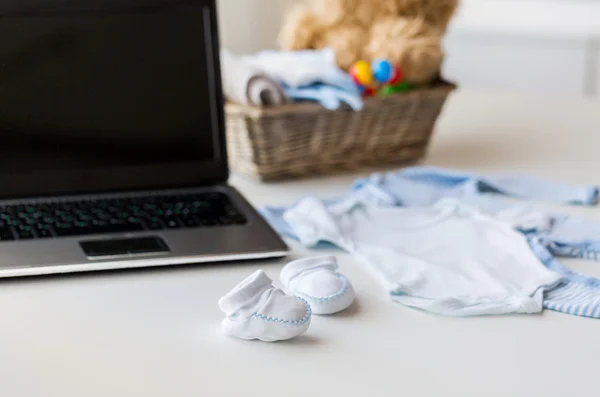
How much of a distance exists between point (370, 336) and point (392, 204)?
0.36 metres

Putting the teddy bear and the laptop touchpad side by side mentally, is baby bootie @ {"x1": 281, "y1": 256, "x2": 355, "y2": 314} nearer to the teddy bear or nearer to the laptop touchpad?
the laptop touchpad

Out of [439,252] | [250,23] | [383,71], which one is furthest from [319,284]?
[250,23]

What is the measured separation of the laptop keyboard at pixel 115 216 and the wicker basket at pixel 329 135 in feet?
0.53

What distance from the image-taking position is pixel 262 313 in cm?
68

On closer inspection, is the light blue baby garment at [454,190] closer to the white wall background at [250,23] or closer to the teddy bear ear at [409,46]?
the teddy bear ear at [409,46]

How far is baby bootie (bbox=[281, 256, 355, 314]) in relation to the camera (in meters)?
0.73

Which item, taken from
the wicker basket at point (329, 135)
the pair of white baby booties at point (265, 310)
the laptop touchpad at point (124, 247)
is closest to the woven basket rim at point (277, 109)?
the wicker basket at point (329, 135)

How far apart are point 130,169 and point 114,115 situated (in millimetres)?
63

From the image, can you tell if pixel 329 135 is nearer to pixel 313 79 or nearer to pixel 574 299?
pixel 313 79

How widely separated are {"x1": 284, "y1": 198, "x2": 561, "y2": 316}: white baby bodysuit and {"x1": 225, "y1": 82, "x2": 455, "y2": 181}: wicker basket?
17 centimetres

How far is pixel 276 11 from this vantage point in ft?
9.27

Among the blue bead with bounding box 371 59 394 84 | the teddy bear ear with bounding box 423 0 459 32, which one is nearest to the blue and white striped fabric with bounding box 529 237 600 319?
the blue bead with bounding box 371 59 394 84

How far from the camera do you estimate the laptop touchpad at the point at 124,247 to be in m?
0.82

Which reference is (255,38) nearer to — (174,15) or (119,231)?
(174,15)
